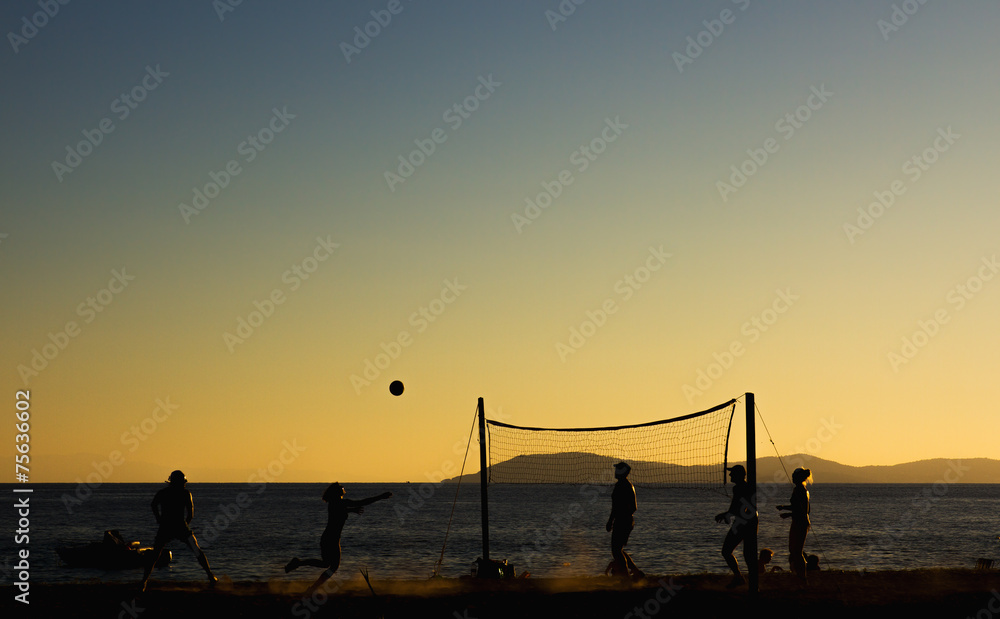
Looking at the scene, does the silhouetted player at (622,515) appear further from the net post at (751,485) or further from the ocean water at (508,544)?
the ocean water at (508,544)

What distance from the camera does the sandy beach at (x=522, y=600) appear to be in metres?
12.4

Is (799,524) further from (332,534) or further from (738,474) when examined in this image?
(332,534)

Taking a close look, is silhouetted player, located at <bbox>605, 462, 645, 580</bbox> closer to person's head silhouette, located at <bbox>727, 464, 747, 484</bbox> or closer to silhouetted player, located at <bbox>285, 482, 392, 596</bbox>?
person's head silhouette, located at <bbox>727, 464, 747, 484</bbox>

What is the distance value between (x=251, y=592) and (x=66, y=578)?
1213 inches

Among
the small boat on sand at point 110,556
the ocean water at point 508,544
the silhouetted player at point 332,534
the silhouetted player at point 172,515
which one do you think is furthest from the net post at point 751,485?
the small boat on sand at point 110,556

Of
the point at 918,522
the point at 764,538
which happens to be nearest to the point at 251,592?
the point at 764,538

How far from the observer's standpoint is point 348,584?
15.2 m

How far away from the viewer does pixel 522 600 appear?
13148mm

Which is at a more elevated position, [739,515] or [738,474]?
[738,474]

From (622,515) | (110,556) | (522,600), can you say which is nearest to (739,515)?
(622,515)

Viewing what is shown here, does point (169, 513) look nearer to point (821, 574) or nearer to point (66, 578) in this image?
point (821, 574)

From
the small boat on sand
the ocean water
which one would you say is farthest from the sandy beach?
the small boat on sand

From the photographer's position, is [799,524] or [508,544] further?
[508,544]

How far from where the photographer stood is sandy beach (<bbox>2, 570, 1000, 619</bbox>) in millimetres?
12375
